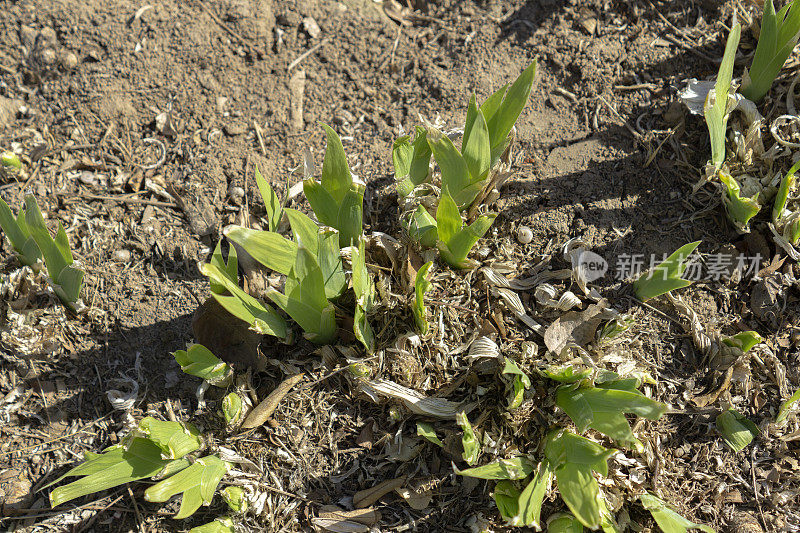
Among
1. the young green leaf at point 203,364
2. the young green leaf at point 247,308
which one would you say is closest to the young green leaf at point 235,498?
the young green leaf at point 203,364

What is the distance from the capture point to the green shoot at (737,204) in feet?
5.43

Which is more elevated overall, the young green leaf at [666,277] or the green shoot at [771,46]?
the green shoot at [771,46]

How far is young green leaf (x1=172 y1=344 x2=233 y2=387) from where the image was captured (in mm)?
1528

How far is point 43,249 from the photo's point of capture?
5.52ft

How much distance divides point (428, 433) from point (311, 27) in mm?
1657

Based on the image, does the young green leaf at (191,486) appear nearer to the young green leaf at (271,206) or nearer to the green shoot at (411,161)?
the young green leaf at (271,206)

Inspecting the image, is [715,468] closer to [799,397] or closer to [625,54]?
[799,397]

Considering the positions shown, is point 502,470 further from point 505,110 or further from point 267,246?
point 505,110

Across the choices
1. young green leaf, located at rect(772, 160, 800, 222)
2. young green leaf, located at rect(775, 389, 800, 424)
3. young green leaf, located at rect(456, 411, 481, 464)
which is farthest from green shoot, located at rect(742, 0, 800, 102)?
young green leaf, located at rect(456, 411, 481, 464)

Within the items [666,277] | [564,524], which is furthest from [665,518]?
[666,277]

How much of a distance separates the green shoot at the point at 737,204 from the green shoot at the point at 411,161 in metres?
0.94

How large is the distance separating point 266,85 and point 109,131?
621 mm

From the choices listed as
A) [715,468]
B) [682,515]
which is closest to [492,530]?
[682,515]

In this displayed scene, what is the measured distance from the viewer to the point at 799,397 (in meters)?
1.62
